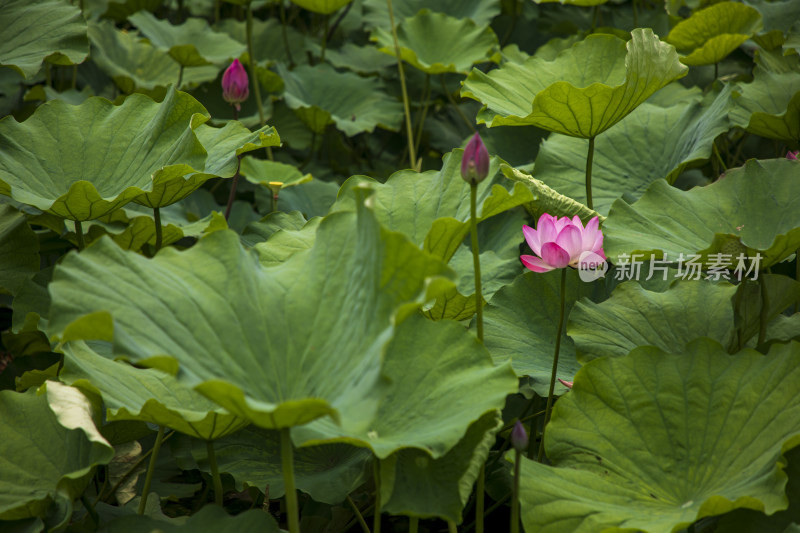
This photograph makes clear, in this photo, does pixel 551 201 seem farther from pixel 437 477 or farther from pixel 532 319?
pixel 437 477

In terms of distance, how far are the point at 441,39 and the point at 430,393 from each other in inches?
76.5

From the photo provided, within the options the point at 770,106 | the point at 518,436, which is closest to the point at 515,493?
the point at 518,436

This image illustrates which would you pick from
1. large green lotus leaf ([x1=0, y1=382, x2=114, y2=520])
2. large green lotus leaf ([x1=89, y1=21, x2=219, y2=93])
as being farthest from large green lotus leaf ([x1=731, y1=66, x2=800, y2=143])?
large green lotus leaf ([x1=89, y1=21, x2=219, y2=93])

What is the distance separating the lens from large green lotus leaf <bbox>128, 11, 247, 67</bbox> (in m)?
2.74

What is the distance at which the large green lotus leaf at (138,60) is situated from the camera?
266 centimetres

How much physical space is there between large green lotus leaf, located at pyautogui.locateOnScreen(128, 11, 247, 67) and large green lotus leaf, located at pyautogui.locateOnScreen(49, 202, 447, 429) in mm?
1724

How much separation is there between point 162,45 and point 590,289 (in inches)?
75.6

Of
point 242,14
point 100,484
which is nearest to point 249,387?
point 100,484

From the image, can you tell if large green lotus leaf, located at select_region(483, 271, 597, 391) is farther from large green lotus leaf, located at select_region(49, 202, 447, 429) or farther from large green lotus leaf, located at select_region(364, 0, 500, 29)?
large green lotus leaf, located at select_region(364, 0, 500, 29)

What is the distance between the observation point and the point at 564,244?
4.20 ft

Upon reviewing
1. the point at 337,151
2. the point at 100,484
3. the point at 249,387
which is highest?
the point at 249,387

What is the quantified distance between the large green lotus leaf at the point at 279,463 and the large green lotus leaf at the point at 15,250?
610 mm

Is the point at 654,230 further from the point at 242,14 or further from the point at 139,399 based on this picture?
the point at 242,14

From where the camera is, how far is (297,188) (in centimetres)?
227
